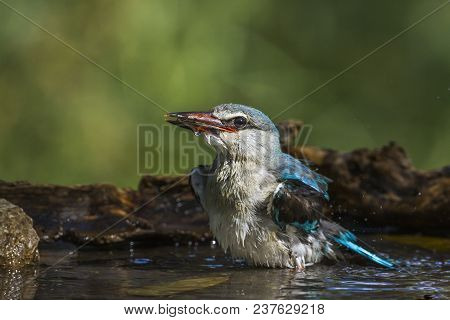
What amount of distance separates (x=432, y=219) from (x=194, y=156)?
3500mm

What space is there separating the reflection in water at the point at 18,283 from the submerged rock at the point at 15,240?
0.11 m

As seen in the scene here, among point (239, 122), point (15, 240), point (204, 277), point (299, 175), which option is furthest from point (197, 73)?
point (204, 277)

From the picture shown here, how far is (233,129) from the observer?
19.6 ft

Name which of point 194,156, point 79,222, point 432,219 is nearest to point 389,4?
point 194,156

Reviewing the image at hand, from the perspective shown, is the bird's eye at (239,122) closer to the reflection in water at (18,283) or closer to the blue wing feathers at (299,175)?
the blue wing feathers at (299,175)

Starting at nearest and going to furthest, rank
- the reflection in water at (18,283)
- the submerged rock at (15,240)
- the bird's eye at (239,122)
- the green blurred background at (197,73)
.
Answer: the reflection in water at (18,283)
the submerged rock at (15,240)
the bird's eye at (239,122)
the green blurred background at (197,73)

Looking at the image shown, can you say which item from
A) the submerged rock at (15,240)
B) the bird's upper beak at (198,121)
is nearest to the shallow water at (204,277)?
the submerged rock at (15,240)

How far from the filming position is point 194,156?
31.6ft

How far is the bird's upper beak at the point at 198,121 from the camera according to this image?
5824mm

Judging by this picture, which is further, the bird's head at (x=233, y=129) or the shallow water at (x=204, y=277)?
the bird's head at (x=233, y=129)

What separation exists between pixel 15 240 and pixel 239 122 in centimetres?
188

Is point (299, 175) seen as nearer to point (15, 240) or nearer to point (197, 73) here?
point (15, 240)

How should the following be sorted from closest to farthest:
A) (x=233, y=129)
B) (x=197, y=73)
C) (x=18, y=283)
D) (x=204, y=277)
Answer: (x=18, y=283)
(x=204, y=277)
(x=233, y=129)
(x=197, y=73)
